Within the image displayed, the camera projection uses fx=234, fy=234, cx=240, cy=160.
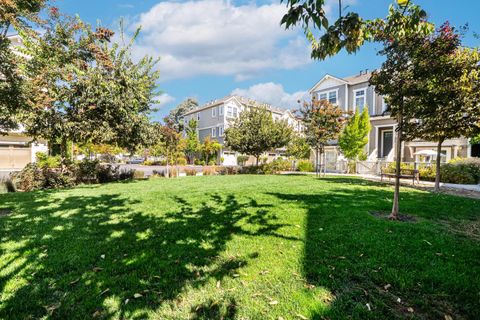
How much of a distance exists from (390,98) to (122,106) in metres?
12.0

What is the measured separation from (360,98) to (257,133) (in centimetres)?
1353

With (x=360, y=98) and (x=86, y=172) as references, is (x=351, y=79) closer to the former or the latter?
(x=360, y=98)

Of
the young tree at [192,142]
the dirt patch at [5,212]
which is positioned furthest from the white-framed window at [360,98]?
the dirt patch at [5,212]

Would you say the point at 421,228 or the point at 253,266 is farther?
the point at 421,228

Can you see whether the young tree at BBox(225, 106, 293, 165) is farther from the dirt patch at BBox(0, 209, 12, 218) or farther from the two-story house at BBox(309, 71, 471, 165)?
the dirt patch at BBox(0, 209, 12, 218)

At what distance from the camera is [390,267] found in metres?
3.45

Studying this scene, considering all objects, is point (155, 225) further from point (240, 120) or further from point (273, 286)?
→ point (240, 120)

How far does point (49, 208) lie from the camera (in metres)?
7.07

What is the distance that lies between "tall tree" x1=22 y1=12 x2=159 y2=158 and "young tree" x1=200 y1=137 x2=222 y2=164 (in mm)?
23069

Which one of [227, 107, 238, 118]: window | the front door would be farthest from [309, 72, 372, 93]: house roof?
[227, 107, 238, 118]: window

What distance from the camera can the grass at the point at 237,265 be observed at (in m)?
2.59

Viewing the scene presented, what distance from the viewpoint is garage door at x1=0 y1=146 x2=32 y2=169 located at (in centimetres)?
2170

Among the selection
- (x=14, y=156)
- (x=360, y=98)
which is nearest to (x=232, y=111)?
(x=360, y=98)

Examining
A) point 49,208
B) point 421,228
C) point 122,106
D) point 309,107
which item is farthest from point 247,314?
point 309,107
